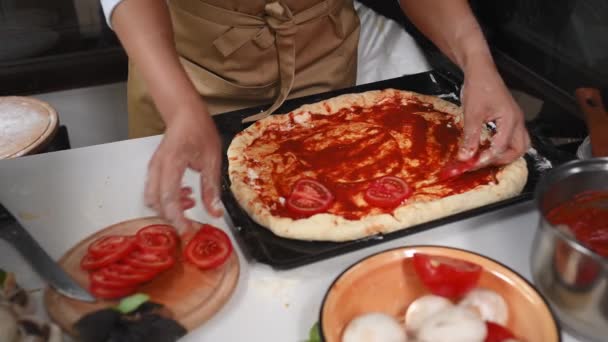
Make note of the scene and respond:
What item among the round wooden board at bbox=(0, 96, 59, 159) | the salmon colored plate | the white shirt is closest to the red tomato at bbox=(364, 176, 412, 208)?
the salmon colored plate

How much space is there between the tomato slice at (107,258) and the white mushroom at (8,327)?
0.56ft

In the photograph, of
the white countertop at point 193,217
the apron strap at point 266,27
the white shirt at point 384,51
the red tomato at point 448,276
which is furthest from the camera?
the white shirt at point 384,51

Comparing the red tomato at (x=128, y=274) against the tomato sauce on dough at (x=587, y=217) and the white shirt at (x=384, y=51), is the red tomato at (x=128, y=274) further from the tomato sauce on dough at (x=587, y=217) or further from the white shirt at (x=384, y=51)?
the white shirt at (x=384, y=51)

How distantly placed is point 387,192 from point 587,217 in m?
0.40

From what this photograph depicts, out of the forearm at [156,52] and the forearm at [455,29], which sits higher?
the forearm at [156,52]

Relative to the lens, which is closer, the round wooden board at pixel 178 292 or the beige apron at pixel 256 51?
the round wooden board at pixel 178 292

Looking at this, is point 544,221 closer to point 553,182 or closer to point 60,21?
point 553,182

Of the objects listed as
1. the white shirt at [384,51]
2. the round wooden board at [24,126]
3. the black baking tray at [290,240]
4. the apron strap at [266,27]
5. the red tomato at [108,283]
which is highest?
the apron strap at [266,27]

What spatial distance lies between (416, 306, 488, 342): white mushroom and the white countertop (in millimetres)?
251

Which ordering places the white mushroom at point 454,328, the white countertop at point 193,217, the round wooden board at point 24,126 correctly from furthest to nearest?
the round wooden board at point 24,126
the white countertop at point 193,217
the white mushroom at point 454,328

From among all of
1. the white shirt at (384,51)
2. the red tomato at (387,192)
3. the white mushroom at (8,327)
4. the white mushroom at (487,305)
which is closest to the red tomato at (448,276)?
the white mushroom at (487,305)

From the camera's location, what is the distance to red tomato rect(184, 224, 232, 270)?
104 centimetres

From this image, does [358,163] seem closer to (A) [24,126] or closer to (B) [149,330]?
(B) [149,330]

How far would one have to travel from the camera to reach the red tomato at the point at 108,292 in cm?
97
